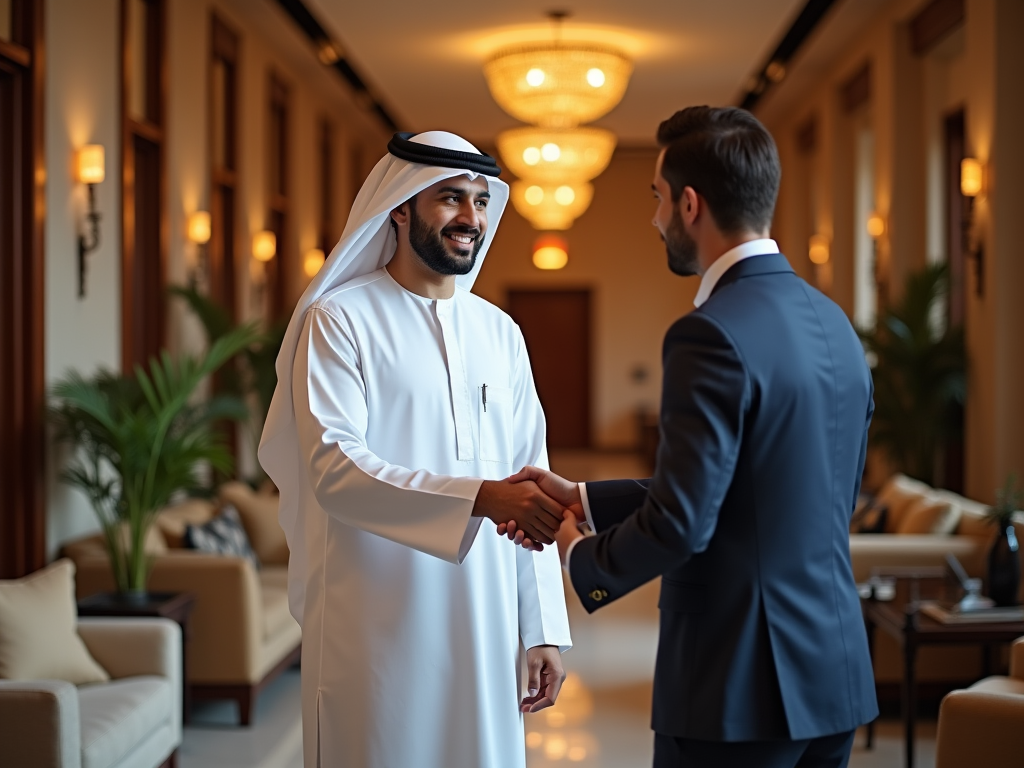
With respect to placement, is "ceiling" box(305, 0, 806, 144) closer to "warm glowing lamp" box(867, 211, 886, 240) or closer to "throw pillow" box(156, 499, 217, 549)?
"warm glowing lamp" box(867, 211, 886, 240)

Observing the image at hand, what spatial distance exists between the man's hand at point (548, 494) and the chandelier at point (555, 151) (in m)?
7.77

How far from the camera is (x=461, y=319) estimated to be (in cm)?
269

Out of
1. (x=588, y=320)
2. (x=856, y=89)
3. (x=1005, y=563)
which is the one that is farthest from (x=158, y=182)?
(x=588, y=320)

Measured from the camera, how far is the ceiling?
9242 mm

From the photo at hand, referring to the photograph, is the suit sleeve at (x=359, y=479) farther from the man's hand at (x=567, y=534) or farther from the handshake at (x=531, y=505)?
the man's hand at (x=567, y=534)

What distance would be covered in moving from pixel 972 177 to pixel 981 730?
5.03m

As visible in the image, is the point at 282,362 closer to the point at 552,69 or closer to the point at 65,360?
the point at 65,360

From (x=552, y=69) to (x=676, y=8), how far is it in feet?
3.68

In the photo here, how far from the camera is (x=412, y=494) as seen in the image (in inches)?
91.5

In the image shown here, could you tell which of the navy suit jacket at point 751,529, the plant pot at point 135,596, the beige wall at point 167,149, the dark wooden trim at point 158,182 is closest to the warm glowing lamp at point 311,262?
the beige wall at point 167,149

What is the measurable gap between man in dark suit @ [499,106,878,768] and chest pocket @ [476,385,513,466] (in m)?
0.67

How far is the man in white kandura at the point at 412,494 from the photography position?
2.37 metres

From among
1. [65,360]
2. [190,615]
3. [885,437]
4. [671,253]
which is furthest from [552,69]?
[671,253]

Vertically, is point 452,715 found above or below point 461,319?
below
